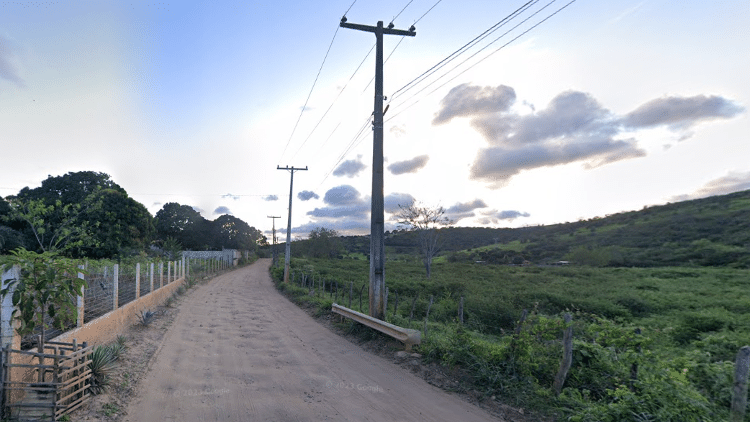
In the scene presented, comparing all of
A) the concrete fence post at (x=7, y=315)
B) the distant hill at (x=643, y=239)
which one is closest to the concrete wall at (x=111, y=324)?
the concrete fence post at (x=7, y=315)

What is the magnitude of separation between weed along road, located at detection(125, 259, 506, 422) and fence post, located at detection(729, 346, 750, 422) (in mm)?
2871

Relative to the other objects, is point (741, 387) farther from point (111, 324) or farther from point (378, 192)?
point (111, 324)

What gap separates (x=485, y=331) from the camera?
659 inches

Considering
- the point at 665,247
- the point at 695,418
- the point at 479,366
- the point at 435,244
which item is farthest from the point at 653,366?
the point at 665,247

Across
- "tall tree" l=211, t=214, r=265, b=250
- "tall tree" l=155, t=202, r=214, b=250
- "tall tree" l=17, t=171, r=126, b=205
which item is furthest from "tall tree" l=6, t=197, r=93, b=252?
"tall tree" l=211, t=214, r=265, b=250

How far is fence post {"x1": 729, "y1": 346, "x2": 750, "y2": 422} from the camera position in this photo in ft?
16.8

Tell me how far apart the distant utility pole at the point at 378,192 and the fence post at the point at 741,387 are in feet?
27.3

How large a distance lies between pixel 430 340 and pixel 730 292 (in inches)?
926

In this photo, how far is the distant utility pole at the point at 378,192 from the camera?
40.9 ft

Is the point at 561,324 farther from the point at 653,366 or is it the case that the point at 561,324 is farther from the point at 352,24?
the point at 352,24

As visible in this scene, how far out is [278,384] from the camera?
25.2 feet

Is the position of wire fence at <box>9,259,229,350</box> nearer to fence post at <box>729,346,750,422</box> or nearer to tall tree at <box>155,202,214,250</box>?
fence post at <box>729,346,750,422</box>

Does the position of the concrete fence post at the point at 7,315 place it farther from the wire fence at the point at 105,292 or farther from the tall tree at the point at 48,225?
the tall tree at the point at 48,225

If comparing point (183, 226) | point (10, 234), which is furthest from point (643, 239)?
point (183, 226)
